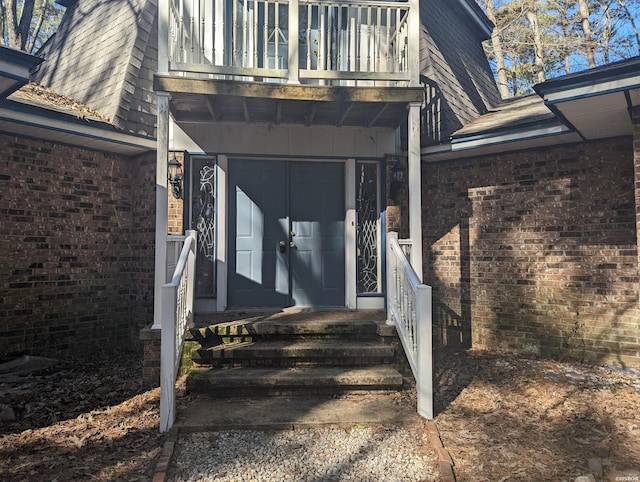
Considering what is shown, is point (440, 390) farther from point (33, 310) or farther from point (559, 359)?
point (33, 310)

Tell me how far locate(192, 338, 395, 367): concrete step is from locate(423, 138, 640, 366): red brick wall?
2.52 m

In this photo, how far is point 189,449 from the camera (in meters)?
3.12

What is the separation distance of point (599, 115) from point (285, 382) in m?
4.42

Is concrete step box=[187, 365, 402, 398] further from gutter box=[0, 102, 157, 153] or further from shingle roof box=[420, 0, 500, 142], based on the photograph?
shingle roof box=[420, 0, 500, 142]

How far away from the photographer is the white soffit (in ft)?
13.9

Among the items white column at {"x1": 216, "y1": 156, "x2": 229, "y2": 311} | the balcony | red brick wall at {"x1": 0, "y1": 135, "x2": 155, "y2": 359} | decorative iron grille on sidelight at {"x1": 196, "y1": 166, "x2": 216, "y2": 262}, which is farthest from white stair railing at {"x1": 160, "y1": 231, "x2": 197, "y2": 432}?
red brick wall at {"x1": 0, "y1": 135, "x2": 155, "y2": 359}

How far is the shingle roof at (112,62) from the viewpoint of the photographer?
598 centimetres

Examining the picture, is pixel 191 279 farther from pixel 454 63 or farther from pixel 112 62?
pixel 454 63

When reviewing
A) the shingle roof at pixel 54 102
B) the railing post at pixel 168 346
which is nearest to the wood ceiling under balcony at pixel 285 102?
the shingle roof at pixel 54 102

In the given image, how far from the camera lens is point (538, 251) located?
572 cm

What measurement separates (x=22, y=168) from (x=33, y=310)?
180 centimetres

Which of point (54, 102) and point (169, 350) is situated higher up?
point (54, 102)

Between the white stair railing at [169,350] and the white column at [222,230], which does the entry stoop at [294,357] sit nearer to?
the white stair railing at [169,350]

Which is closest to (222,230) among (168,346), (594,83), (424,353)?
(168,346)
